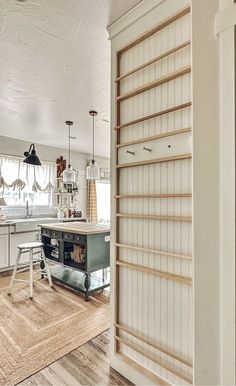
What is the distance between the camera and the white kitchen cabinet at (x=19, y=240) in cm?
419

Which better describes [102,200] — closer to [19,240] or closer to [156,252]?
[19,240]

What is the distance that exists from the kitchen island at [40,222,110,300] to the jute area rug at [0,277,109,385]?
204 millimetres

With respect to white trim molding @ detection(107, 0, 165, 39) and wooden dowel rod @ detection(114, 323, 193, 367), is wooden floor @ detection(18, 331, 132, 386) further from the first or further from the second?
white trim molding @ detection(107, 0, 165, 39)

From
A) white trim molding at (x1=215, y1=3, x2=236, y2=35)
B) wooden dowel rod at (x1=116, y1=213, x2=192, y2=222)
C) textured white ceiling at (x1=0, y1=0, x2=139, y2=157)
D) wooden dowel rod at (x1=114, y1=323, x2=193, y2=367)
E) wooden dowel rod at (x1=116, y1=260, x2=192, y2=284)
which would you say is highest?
textured white ceiling at (x1=0, y1=0, x2=139, y2=157)

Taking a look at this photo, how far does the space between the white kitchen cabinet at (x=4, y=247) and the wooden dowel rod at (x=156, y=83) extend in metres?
3.38

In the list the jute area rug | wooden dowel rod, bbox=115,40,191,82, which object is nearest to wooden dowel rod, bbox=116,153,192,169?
wooden dowel rod, bbox=115,40,191,82

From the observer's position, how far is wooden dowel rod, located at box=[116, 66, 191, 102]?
1301mm

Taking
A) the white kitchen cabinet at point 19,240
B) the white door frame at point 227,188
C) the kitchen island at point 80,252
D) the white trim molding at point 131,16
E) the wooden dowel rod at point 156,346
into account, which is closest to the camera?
the white door frame at point 227,188

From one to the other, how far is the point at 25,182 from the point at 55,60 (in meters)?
3.28

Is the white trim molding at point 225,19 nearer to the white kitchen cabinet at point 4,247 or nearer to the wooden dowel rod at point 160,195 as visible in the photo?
the wooden dowel rod at point 160,195

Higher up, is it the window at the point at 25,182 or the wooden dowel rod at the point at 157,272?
the window at the point at 25,182

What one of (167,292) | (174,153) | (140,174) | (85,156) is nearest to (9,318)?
(167,292)

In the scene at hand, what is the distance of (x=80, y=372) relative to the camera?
1.67 meters

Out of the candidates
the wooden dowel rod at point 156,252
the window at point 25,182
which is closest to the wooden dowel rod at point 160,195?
the wooden dowel rod at point 156,252
